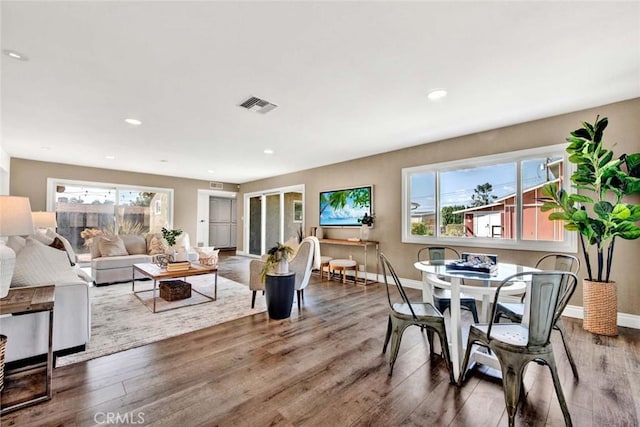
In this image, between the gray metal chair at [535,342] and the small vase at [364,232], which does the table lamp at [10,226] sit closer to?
the gray metal chair at [535,342]

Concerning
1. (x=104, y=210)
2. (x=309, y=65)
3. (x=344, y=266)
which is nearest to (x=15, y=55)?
(x=309, y=65)

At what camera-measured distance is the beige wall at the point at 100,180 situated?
19.7 feet

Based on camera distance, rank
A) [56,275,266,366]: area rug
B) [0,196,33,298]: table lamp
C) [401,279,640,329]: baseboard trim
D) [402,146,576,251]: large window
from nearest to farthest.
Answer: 1. [0,196,33,298]: table lamp
2. [56,275,266,366]: area rug
3. [401,279,640,329]: baseboard trim
4. [402,146,576,251]: large window

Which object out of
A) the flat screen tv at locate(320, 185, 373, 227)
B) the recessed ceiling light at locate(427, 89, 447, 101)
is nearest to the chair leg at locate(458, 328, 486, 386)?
the recessed ceiling light at locate(427, 89, 447, 101)

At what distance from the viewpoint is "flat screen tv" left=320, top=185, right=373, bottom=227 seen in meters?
5.64

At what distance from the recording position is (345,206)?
604 centimetres

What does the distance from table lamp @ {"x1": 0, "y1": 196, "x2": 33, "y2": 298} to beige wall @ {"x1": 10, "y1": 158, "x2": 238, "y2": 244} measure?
552cm

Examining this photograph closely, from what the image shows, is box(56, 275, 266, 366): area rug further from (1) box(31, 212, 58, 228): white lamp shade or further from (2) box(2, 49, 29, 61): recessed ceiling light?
(2) box(2, 49, 29, 61): recessed ceiling light

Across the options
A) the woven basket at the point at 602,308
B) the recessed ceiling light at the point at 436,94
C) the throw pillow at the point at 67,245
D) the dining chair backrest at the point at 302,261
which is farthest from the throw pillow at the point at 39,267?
the woven basket at the point at 602,308

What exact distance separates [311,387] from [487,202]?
3617mm

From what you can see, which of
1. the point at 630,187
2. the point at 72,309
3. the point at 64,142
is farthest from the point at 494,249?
the point at 64,142

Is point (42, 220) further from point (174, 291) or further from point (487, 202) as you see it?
point (487, 202)

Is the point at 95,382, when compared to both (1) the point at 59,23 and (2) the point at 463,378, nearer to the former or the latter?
(1) the point at 59,23

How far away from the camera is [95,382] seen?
2.00 metres
